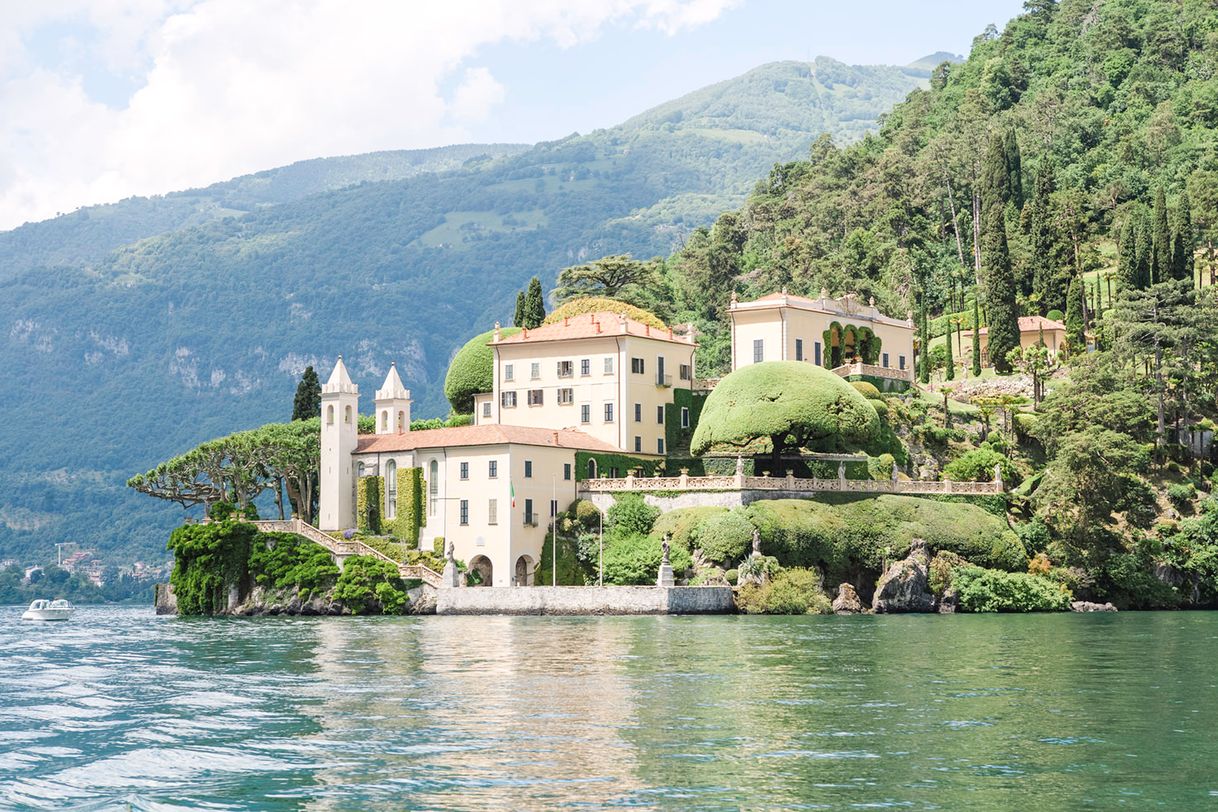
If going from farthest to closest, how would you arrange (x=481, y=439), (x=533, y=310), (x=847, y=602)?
(x=533, y=310), (x=481, y=439), (x=847, y=602)

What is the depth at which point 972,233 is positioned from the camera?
126 meters

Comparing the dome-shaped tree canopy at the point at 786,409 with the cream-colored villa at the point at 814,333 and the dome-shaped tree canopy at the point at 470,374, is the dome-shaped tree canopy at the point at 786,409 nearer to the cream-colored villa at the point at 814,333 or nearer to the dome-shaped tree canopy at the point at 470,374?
the cream-colored villa at the point at 814,333

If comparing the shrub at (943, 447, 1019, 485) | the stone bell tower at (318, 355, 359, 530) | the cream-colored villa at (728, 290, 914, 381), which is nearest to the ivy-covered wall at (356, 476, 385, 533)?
the stone bell tower at (318, 355, 359, 530)

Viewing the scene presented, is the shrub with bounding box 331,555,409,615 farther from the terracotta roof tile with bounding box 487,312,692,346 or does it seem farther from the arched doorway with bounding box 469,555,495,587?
the terracotta roof tile with bounding box 487,312,692,346

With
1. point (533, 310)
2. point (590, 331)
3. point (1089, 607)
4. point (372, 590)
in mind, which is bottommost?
point (1089, 607)

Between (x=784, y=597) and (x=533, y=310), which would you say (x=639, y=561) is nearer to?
(x=784, y=597)

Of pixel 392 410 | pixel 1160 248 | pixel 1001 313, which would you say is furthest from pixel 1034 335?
pixel 392 410

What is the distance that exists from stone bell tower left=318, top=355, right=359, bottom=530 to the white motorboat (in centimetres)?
1647

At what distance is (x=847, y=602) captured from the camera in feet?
232

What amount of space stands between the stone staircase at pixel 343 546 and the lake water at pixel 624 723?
1898cm

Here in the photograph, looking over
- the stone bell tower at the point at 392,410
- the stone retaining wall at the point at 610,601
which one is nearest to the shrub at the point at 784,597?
the stone retaining wall at the point at 610,601

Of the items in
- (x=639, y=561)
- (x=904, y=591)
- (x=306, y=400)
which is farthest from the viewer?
(x=306, y=400)

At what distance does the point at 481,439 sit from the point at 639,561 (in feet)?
31.4

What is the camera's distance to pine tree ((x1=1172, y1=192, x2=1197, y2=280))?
323 ft
